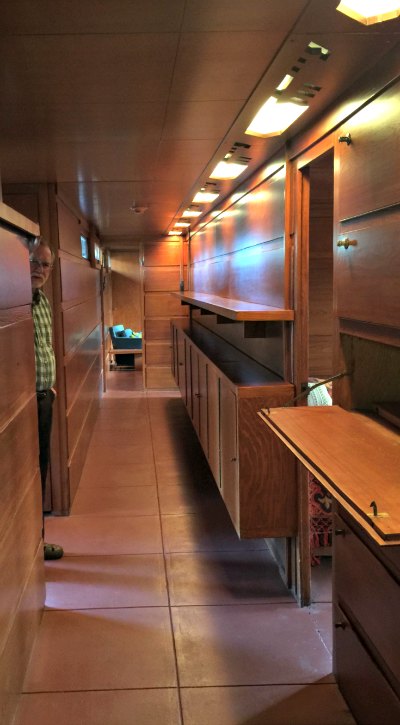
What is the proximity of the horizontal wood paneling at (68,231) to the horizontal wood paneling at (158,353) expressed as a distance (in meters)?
2.95

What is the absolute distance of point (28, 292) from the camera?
256 centimetres

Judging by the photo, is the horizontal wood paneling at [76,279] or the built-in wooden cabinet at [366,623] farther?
the horizontal wood paneling at [76,279]

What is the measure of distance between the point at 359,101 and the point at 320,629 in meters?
2.07

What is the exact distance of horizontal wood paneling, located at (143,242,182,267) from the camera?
8.20 meters

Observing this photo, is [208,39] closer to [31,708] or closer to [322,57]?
[322,57]

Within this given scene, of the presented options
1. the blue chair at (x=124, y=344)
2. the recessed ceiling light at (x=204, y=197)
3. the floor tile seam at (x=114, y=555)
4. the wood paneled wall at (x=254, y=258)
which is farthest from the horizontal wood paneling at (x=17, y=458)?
the blue chair at (x=124, y=344)

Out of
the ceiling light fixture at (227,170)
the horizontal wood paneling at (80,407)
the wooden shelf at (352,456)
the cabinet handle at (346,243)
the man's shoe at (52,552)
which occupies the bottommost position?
the man's shoe at (52,552)

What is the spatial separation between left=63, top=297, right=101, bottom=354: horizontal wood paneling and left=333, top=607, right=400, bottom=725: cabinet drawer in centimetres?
258

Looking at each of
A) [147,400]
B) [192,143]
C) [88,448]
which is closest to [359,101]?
[192,143]

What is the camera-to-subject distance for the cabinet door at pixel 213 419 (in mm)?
3477

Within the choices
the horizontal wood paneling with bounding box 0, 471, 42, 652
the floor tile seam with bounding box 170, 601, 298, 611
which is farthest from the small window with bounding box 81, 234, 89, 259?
the floor tile seam with bounding box 170, 601, 298, 611

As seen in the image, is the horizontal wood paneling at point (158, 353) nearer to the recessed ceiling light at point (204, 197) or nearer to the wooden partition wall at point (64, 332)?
the wooden partition wall at point (64, 332)

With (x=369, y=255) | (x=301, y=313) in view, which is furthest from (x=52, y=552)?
(x=369, y=255)

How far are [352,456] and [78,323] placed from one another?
3.74 metres
